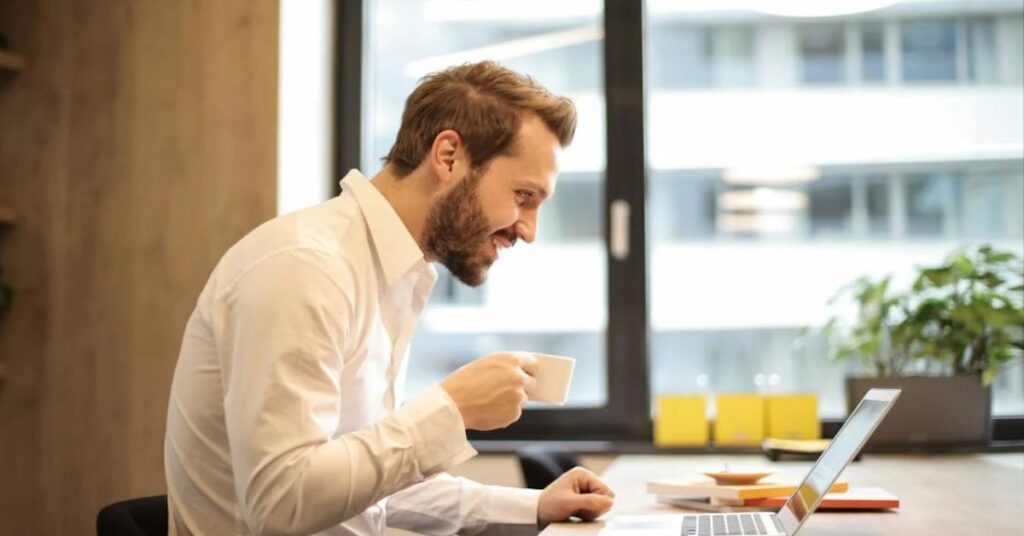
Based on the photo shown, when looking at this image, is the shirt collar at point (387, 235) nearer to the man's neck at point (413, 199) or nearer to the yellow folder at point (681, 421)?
the man's neck at point (413, 199)

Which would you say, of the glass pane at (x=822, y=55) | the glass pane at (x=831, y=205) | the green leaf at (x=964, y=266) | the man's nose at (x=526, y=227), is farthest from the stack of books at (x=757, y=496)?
the glass pane at (x=822, y=55)

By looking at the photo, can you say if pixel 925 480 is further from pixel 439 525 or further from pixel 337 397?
pixel 337 397

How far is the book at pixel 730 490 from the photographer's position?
75.5 inches

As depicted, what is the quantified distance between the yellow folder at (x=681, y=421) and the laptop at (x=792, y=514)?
5.44 feet

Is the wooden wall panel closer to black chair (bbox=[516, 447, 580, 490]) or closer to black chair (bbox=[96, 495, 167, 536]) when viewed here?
black chair (bbox=[516, 447, 580, 490])

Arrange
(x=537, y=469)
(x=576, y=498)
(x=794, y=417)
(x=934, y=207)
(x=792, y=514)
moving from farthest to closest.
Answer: (x=934, y=207), (x=794, y=417), (x=537, y=469), (x=576, y=498), (x=792, y=514)

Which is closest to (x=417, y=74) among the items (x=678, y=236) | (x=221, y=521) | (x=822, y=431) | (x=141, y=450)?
(x=678, y=236)

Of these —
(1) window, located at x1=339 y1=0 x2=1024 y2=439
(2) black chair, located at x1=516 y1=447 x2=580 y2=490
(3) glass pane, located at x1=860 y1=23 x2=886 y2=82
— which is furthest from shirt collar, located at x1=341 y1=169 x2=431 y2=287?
(3) glass pane, located at x1=860 y1=23 x2=886 y2=82

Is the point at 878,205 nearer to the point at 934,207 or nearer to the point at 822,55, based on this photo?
the point at 934,207

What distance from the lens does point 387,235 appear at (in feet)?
5.80

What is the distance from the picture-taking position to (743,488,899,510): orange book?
1840 millimetres

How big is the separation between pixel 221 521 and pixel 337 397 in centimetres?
32

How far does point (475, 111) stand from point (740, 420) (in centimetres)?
182

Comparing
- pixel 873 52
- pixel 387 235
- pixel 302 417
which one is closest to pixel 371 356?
pixel 387 235
